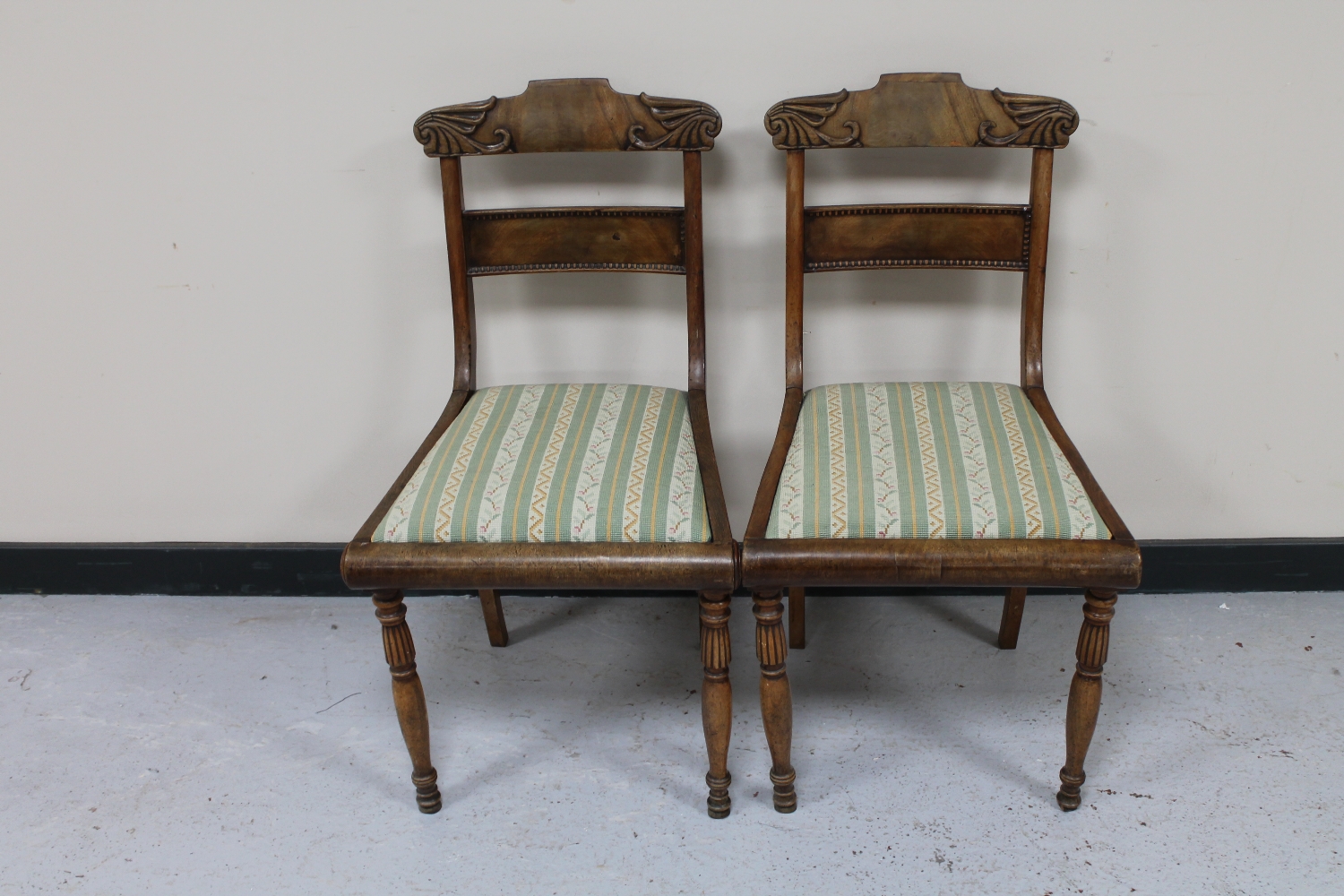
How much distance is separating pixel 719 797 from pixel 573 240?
38.3 inches

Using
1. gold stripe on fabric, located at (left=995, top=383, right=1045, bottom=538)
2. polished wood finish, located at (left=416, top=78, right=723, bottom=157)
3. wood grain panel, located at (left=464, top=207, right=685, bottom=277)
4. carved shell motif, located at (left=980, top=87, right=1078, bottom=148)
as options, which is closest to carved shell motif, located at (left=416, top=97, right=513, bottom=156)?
polished wood finish, located at (left=416, top=78, right=723, bottom=157)

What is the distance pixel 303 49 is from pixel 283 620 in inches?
46.5

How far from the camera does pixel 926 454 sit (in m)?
1.48

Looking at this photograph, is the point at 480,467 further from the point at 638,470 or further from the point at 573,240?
the point at 573,240

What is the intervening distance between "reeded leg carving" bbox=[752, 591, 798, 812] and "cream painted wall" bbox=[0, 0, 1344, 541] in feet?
2.23

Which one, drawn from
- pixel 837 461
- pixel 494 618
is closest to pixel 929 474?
pixel 837 461

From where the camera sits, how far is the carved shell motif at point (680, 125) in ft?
5.37

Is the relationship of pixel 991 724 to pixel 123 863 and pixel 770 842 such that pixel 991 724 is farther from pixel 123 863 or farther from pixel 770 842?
pixel 123 863

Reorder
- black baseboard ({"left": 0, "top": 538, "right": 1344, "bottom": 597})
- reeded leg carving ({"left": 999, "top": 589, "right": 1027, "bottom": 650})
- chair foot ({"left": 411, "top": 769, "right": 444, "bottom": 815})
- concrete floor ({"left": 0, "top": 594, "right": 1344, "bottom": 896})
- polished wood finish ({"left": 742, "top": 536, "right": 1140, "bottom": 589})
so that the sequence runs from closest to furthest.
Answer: polished wood finish ({"left": 742, "top": 536, "right": 1140, "bottom": 589}) → concrete floor ({"left": 0, "top": 594, "right": 1344, "bottom": 896}) → chair foot ({"left": 411, "top": 769, "right": 444, "bottom": 815}) → reeded leg carving ({"left": 999, "top": 589, "right": 1027, "bottom": 650}) → black baseboard ({"left": 0, "top": 538, "right": 1344, "bottom": 597})

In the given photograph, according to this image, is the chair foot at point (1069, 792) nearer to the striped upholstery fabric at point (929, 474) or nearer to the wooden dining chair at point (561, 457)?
the striped upholstery fabric at point (929, 474)

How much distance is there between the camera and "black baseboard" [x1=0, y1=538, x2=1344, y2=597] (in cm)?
214

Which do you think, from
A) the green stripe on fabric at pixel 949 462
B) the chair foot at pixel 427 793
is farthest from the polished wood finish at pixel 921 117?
the chair foot at pixel 427 793

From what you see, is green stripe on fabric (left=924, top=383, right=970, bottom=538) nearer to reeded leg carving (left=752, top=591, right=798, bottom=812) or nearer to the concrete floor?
reeded leg carving (left=752, top=591, right=798, bottom=812)

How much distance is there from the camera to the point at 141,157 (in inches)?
76.1
